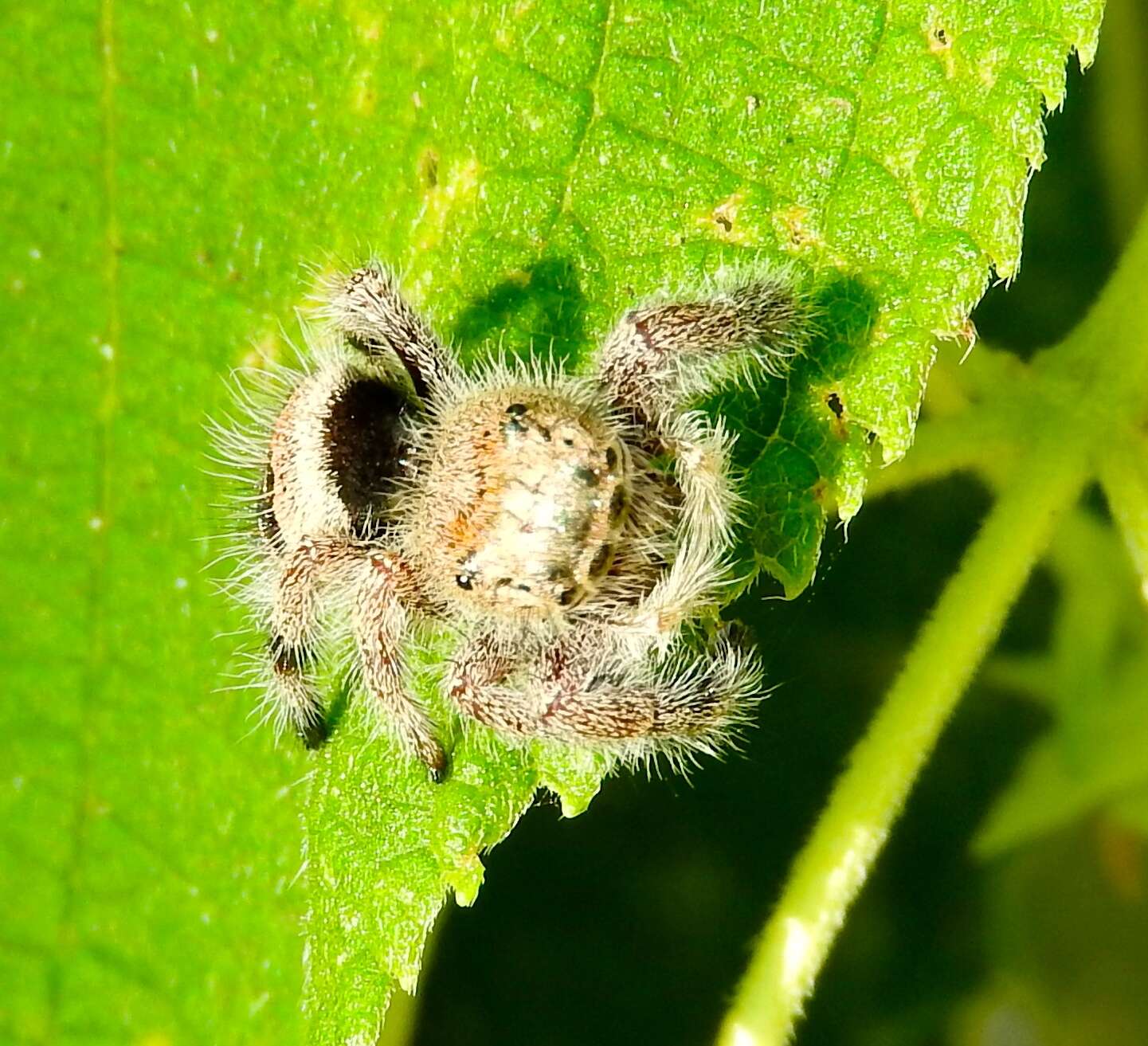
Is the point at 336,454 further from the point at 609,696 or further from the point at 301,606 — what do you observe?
the point at 609,696

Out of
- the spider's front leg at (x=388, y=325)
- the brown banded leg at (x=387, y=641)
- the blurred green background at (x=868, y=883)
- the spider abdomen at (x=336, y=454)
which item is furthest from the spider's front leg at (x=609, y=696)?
the blurred green background at (x=868, y=883)

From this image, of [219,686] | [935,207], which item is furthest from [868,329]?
[219,686]

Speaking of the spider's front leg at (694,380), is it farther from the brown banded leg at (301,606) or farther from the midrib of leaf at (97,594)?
the midrib of leaf at (97,594)

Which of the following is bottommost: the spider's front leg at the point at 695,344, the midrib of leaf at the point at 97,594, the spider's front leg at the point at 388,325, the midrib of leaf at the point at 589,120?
the midrib of leaf at the point at 97,594

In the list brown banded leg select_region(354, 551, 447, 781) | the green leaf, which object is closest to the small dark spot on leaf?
the green leaf

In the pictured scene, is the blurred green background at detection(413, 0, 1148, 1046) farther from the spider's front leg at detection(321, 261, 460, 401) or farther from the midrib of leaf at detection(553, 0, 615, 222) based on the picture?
the midrib of leaf at detection(553, 0, 615, 222)

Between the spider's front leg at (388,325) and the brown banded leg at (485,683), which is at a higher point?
the spider's front leg at (388,325)

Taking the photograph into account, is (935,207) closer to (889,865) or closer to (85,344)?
(85,344)

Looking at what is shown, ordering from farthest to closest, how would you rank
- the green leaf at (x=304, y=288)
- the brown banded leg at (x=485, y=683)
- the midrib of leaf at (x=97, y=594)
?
the midrib of leaf at (x=97, y=594) → the brown banded leg at (x=485, y=683) → the green leaf at (x=304, y=288)
